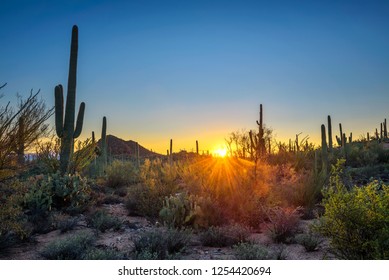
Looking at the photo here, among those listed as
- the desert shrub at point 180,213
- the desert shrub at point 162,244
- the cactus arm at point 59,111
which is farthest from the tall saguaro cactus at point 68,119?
the desert shrub at point 162,244

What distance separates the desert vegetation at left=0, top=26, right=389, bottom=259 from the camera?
4.56 meters

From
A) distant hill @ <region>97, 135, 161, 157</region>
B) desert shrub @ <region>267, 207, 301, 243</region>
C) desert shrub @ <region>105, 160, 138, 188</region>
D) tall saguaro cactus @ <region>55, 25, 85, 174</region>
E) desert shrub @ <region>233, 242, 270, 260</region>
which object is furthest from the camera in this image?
distant hill @ <region>97, 135, 161, 157</region>

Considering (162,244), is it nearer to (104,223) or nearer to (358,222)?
(104,223)

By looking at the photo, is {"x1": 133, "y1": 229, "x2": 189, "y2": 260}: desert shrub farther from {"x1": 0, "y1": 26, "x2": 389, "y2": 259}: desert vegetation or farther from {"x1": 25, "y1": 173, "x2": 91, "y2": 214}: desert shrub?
{"x1": 25, "y1": 173, "x2": 91, "y2": 214}: desert shrub

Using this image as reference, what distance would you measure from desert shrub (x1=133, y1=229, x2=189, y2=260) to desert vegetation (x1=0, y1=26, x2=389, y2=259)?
0.01 metres

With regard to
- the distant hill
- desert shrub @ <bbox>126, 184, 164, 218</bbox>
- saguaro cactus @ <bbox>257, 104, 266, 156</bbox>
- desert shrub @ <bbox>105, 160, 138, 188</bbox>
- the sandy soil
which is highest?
the distant hill

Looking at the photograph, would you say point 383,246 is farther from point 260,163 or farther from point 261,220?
point 260,163

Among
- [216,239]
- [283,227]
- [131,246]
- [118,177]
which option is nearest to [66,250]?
[131,246]

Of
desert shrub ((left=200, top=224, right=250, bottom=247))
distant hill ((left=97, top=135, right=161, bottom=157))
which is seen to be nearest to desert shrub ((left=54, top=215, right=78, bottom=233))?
desert shrub ((left=200, top=224, right=250, bottom=247))

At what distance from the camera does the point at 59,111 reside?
34.6ft

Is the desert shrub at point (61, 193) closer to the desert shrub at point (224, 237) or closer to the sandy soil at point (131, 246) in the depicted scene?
the sandy soil at point (131, 246)

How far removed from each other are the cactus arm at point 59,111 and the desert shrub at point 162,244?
564 cm

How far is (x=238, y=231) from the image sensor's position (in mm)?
6273
